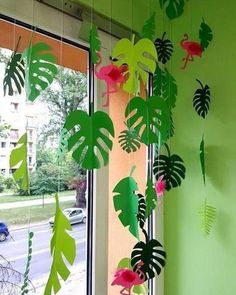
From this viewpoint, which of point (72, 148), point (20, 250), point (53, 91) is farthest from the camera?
point (53, 91)

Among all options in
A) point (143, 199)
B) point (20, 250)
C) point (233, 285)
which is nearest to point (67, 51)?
point (143, 199)

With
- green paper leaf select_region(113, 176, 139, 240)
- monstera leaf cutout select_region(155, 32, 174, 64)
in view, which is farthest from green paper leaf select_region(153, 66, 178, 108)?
green paper leaf select_region(113, 176, 139, 240)

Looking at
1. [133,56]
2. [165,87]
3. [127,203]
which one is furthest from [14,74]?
[165,87]

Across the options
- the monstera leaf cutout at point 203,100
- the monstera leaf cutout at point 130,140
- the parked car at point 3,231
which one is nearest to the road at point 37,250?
the parked car at point 3,231

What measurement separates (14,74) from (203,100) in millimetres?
839

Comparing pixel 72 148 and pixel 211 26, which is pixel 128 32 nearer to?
pixel 211 26

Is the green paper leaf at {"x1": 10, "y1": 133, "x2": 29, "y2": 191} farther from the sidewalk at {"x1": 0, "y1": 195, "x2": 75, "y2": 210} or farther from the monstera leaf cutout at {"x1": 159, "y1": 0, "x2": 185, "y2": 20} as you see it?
the monstera leaf cutout at {"x1": 159, "y1": 0, "x2": 185, "y2": 20}

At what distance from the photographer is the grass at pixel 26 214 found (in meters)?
1.03

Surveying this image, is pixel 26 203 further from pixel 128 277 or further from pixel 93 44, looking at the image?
pixel 93 44

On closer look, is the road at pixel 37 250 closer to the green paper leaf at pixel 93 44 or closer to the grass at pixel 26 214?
the grass at pixel 26 214

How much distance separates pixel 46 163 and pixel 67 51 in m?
0.42

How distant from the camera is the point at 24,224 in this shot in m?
1.08

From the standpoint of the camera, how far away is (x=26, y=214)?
3.56 ft

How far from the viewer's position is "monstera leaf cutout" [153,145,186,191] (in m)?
1.41
